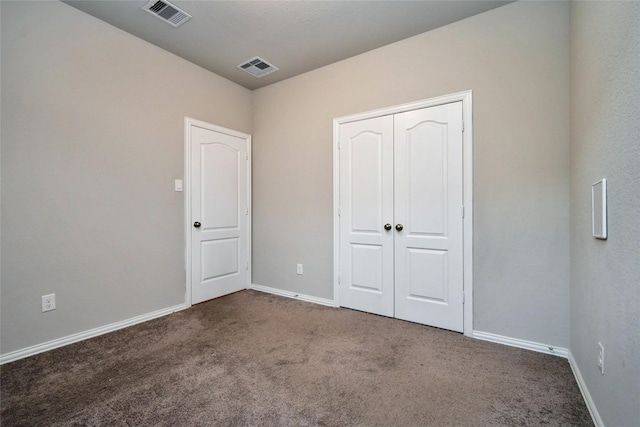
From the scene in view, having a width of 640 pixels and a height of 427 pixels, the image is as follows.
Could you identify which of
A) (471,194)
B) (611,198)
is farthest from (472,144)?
(611,198)

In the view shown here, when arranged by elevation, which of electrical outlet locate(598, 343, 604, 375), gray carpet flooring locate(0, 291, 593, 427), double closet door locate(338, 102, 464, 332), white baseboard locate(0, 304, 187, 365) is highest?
double closet door locate(338, 102, 464, 332)

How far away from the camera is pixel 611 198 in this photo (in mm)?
1252

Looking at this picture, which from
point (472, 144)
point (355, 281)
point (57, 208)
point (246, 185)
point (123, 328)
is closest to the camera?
point (57, 208)

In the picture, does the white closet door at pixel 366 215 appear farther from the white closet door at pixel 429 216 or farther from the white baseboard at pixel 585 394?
the white baseboard at pixel 585 394

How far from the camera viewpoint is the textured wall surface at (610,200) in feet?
3.41

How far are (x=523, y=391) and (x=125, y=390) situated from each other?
7.92 feet

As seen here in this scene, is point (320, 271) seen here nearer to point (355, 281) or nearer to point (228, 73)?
point (355, 281)

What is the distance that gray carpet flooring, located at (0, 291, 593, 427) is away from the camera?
1.47m

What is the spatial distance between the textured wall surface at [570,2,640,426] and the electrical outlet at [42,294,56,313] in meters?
3.49

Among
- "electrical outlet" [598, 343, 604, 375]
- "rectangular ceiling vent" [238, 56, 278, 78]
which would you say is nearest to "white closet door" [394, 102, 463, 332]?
"electrical outlet" [598, 343, 604, 375]

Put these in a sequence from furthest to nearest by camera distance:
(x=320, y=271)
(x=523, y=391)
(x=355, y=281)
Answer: (x=320, y=271) < (x=355, y=281) < (x=523, y=391)

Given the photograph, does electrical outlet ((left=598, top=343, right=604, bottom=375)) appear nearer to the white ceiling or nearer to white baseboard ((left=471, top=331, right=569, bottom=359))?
white baseboard ((left=471, top=331, right=569, bottom=359))

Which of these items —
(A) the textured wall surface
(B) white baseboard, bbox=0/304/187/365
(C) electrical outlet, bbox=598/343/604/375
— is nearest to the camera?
(A) the textured wall surface

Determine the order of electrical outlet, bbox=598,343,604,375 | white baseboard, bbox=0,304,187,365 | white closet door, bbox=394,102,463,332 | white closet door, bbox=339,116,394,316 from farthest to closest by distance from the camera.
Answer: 1. white closet door, bbox=339,116,394,316
2. white closet door, bbox=394,102,463,332
3. white baseboard, bbox=0,304,187,365
4. electrical outlet, bbox=598,343,604,375
